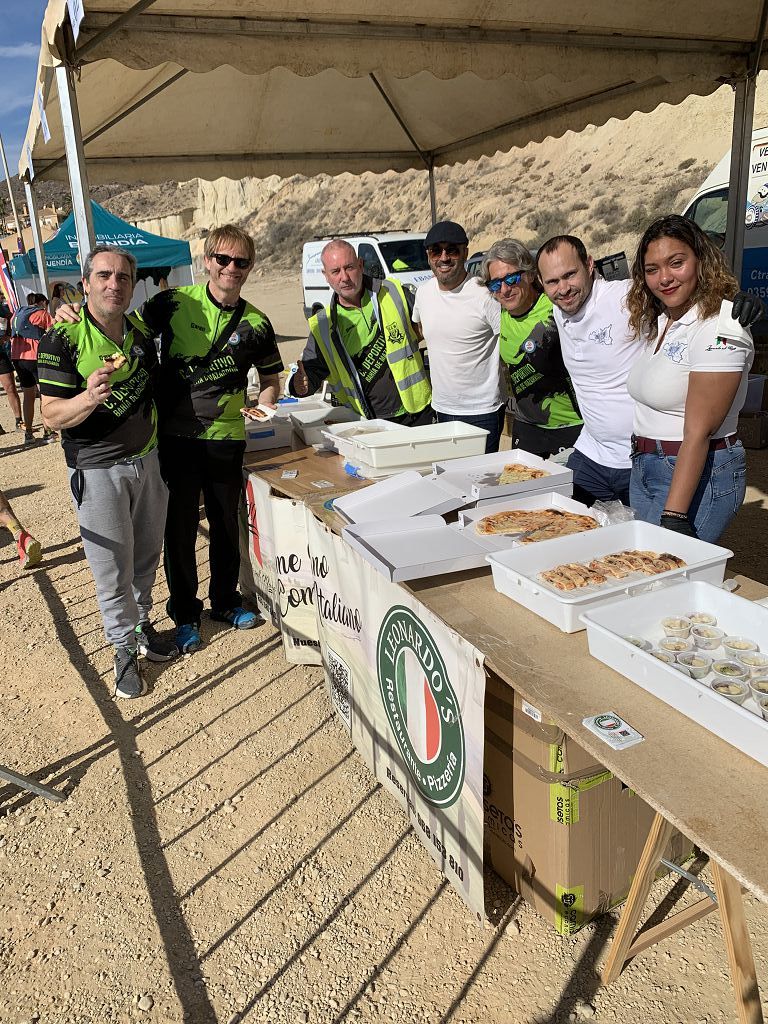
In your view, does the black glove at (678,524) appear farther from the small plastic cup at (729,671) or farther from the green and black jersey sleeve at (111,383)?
the green and black jersey sleeve at (111,383)

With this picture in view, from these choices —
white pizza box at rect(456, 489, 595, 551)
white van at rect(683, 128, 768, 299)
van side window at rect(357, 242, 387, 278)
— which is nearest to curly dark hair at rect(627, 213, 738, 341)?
white pizza box at rect(456, 489, 595, 551)

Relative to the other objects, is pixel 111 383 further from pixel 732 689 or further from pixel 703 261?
pixel 732 689

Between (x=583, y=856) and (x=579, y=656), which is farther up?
(x=579, y=656)

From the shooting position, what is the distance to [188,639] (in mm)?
3828

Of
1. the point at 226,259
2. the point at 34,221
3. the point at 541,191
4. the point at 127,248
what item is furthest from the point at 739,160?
the point at 541,191

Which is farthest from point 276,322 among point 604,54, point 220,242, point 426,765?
point 426,765

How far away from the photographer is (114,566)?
325 centimetres

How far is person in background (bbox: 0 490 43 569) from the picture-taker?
522cm

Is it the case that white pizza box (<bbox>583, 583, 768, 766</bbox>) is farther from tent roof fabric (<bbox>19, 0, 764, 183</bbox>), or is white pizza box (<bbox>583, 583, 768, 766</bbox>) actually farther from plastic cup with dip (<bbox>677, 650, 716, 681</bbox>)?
tent roof fabric (<bbox>19, 0, 764, 183</bbox>)

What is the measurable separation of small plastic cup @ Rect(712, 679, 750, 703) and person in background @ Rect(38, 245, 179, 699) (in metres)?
2.36

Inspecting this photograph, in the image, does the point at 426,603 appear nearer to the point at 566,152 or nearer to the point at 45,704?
the point at 45,704

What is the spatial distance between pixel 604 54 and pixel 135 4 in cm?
303

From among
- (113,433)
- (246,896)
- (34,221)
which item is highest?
(34,221)

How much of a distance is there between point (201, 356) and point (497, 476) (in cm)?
158
